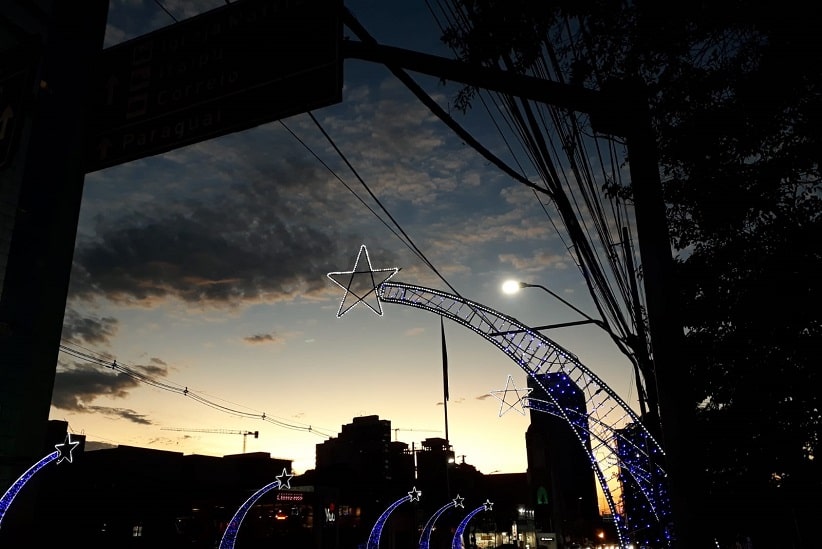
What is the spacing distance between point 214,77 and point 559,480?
10300cm

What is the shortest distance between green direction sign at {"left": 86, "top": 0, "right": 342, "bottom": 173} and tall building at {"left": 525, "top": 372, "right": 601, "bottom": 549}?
3253 inches

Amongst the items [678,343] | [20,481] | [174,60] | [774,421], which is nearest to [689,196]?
[774,421]

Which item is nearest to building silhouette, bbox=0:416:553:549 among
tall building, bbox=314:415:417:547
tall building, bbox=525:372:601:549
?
tall building, bbox=314:415:417:547

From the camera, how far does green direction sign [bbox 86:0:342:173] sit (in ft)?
12.3

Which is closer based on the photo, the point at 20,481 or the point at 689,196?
the point at 20,481

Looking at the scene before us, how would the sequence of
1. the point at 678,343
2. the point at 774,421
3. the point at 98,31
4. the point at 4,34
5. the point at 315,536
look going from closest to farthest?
the point at 678,343 → the point at 98,31 → the point at 4,34 → the point at 774,421 → the point at 315,536

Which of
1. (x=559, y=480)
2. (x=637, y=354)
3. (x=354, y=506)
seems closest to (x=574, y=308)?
(x=637, y=354)

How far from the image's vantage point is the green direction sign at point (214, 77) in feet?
12.3

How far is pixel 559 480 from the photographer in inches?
3826

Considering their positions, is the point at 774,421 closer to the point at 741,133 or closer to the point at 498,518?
the point at 741,133

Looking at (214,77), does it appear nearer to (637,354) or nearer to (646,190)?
(646,190)

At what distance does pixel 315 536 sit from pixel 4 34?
44.5 m

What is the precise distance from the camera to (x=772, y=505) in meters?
15.2

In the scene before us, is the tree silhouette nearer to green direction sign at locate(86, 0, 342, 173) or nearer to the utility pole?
the utility pole
